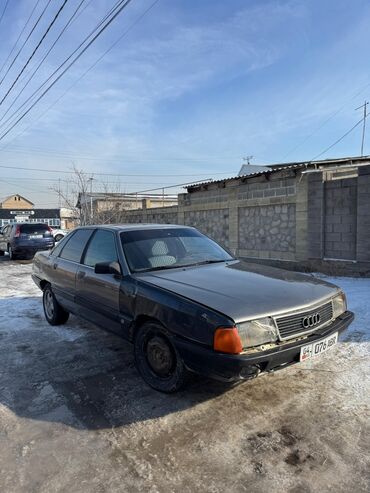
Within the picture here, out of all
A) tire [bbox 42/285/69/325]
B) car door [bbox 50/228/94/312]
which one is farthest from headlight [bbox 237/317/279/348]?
tire [bbox 42/285/69/325]

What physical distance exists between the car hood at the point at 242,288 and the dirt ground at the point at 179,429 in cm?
87

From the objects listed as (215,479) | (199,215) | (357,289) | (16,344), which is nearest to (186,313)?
(215,479)

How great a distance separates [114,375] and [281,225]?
749cm

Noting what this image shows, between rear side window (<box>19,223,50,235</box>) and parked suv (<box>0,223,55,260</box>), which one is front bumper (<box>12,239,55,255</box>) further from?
rear side window (<box>19,223,50,235</box>)

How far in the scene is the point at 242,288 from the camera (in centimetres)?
330

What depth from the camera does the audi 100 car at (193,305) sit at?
9.30 ft

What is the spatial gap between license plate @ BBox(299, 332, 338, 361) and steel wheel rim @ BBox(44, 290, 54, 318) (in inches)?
155

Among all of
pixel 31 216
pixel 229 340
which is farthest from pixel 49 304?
pixel 31 216

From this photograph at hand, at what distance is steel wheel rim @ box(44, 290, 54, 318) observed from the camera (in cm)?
572

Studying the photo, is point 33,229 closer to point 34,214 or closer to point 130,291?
point 130,291

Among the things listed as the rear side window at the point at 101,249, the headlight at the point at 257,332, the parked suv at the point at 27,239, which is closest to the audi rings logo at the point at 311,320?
the headlight at the point at 257,332

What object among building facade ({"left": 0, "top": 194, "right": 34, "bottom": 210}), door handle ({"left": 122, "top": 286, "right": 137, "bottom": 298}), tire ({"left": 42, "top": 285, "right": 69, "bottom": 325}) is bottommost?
tire ({"left": 42, "top": 285, "right": 69, "bottom": 325})

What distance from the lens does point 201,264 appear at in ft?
13.8

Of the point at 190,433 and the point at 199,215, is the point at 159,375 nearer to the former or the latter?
the point at 190,433
